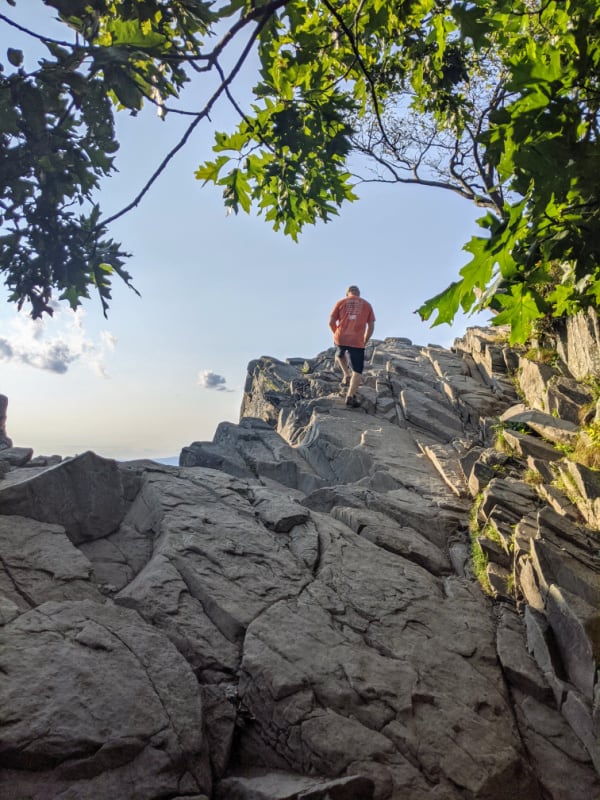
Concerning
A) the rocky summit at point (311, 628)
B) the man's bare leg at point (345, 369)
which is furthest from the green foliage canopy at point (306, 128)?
the man's bare leg at point (345, 369)

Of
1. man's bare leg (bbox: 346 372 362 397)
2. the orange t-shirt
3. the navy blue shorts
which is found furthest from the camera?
man's bare leg (bbox: 346 372 362 397)

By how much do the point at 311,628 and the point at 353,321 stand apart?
10.0m

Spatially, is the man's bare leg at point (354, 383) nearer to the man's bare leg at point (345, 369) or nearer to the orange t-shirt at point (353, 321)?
the man's bare leg at point (345, 369)

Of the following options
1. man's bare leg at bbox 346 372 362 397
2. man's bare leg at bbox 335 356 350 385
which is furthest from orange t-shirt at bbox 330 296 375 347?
man's bare leg at bbox 335 356 350 385

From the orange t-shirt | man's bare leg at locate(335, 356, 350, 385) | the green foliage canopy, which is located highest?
the orange t-shirt

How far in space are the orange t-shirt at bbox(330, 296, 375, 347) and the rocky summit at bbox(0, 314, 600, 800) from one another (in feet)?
17.6

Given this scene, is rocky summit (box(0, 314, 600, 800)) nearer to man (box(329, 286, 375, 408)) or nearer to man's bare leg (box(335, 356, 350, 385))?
man (box(329, 286, 375, 408))

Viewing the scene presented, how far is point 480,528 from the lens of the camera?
25.4 ft

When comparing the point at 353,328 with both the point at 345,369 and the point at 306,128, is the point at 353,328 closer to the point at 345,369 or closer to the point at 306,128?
the point at 345,369

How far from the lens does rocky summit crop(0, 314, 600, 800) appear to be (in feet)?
12.7

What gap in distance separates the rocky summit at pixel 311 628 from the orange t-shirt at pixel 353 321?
535cm

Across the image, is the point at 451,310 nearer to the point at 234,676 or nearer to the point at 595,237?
the point at 595,237

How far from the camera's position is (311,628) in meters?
5.41

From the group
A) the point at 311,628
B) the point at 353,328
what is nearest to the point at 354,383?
the point at 353,328
